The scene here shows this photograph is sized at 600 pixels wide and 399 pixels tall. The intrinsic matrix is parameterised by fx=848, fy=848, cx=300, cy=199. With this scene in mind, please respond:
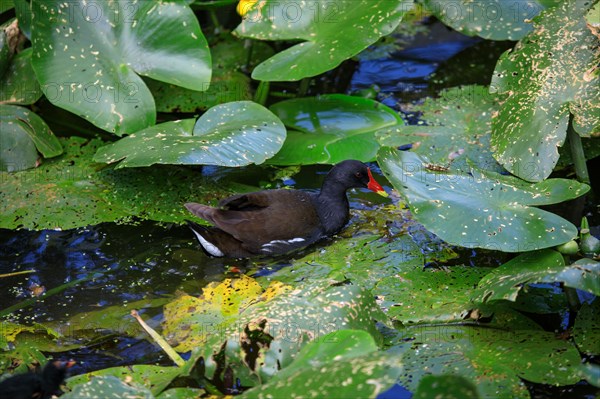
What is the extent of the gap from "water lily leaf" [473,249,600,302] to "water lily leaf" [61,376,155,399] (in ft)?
4.98

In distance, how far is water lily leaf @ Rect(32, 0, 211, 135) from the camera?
5.17 metres

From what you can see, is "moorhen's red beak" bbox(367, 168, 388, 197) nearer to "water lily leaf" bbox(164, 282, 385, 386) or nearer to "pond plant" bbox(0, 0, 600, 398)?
"pond plant" bbox(0, 0, 600, 398)

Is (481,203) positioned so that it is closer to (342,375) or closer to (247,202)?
(247,202)

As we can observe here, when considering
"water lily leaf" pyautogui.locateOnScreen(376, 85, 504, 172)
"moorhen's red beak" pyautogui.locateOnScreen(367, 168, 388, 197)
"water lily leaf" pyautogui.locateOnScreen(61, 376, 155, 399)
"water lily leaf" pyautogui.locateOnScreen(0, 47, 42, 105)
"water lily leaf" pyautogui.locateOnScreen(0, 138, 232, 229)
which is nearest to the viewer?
"water lily leaf" pyautogui.locateOnScreen(61, 376, 155, 399)

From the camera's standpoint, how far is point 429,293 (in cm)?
405

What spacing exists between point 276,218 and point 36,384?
1903 millimetres

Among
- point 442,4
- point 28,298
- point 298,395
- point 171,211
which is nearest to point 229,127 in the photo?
point 171,211

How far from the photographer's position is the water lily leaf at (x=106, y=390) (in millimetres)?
3035

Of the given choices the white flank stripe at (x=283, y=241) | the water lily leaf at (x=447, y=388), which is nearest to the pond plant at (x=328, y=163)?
the water lily leaf at (x=447, y=388)

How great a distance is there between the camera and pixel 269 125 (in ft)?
16.5

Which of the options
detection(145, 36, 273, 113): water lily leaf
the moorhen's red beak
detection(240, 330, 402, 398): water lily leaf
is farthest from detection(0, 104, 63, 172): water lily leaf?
detection(240, 330, 402, 398): water lily leaf

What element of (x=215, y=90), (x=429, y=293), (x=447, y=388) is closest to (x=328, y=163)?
(x=215, y=90)

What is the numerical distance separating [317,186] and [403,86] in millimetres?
1438

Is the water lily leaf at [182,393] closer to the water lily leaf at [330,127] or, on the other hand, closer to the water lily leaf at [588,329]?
the water lily leaf at [588,329]
